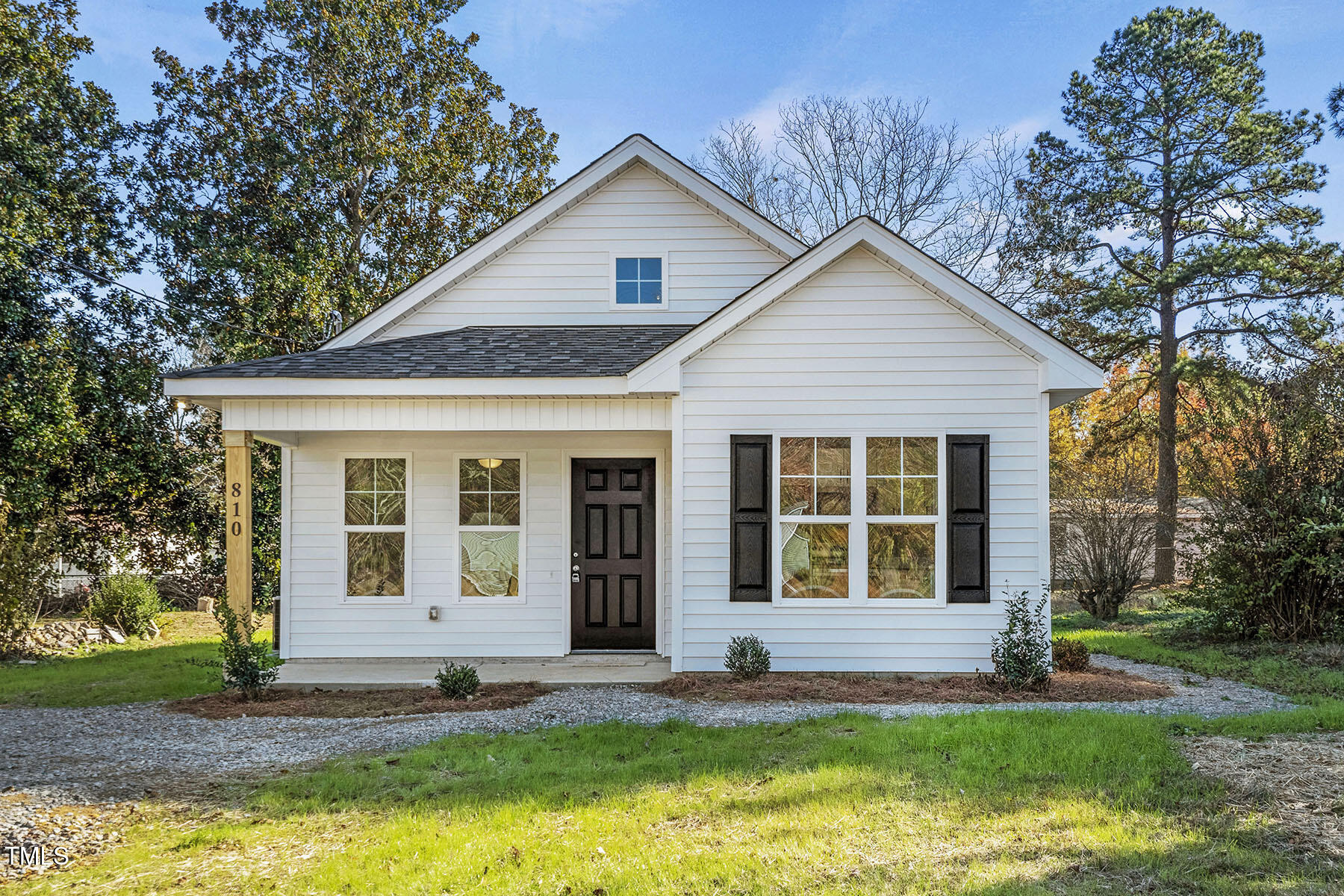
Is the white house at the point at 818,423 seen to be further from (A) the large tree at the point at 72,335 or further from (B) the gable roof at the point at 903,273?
(A) the large tree at the point at 72,335

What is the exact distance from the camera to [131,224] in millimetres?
16109

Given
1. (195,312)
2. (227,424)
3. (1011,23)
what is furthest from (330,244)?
(1011,23)

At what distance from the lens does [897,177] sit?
2423 cm

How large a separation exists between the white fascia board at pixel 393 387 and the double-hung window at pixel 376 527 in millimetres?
1541

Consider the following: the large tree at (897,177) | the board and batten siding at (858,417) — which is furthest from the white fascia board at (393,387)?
the large tree at (897,177)

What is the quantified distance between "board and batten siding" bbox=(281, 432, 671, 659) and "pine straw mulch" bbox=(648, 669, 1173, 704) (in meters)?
1.85

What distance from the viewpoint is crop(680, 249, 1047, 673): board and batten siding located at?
7871mm

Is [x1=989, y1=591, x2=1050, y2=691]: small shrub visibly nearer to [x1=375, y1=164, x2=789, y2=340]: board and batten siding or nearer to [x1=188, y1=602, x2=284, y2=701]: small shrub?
[x1=375, y1=164, x2=789, y2=340]: board and batten siding

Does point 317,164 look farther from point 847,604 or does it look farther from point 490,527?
point 847,604

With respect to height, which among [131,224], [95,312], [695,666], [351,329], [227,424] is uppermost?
[131,224]

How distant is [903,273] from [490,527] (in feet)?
17.3

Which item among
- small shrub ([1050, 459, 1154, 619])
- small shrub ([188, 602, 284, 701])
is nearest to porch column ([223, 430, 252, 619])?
small shrub ([188, 602, 284, 701])

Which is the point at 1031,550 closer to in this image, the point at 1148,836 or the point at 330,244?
the point at 1148,836

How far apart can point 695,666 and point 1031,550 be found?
3.43m
